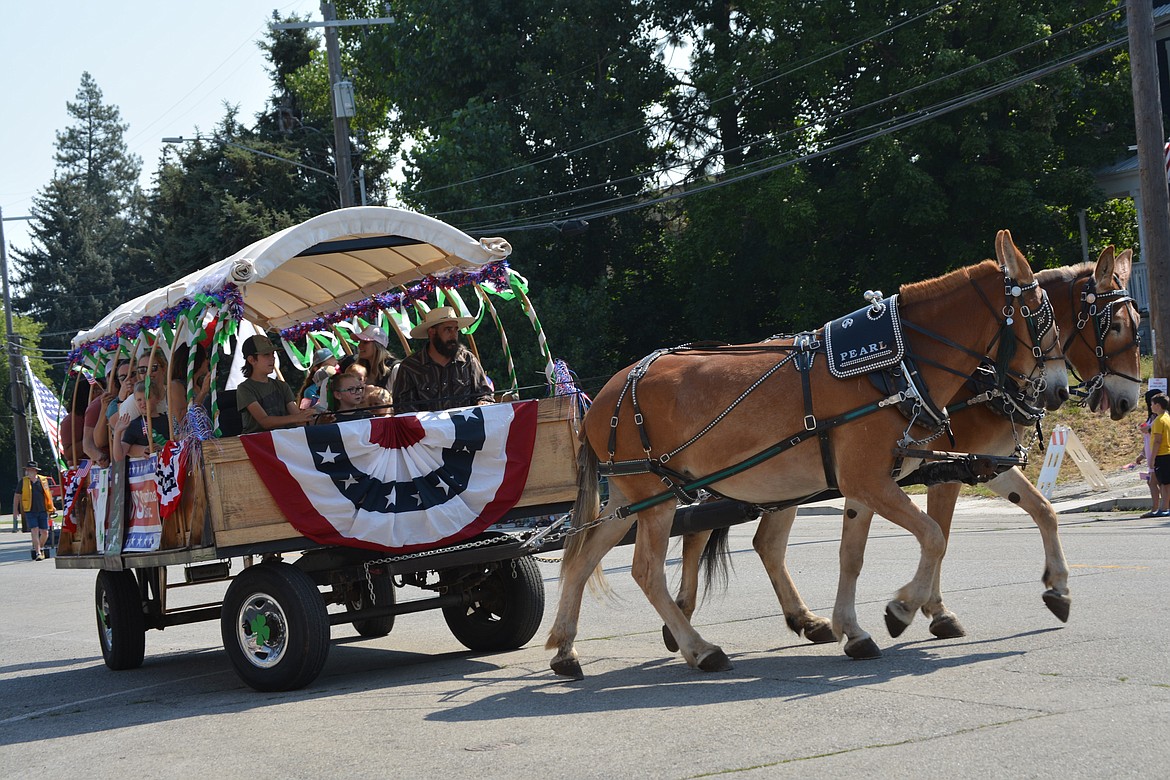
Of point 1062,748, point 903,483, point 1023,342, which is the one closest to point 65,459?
point 903,483

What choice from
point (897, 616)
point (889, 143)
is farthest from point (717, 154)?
point (897, 616)

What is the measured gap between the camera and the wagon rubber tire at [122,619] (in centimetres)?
1012

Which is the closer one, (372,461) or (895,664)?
(895,664)

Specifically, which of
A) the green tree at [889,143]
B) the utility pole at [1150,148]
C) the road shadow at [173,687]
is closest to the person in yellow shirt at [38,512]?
the green tree at [889,143]

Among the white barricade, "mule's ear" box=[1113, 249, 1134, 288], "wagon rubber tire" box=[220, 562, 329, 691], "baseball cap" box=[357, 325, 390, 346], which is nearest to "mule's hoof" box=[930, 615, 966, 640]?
"mule's ear" box=[1113, 249, 1134, 288]

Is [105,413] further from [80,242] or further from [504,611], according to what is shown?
[80,242]

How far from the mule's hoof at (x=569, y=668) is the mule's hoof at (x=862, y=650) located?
1.62 m

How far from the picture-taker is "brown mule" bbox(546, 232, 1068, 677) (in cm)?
741

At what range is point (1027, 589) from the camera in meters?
9.63

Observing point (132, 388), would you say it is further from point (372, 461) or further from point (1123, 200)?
point (1123, 200)

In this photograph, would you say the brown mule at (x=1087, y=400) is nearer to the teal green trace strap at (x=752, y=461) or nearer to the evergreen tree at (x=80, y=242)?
the teal green trace strap at (x=752, y=461)

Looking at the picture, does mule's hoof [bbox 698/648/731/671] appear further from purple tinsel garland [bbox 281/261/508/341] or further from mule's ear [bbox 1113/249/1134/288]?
purple tinsel garland [bbox 281/261/508/341]

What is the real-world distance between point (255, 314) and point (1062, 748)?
8878mm

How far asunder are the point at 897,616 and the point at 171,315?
5404 millimetres
